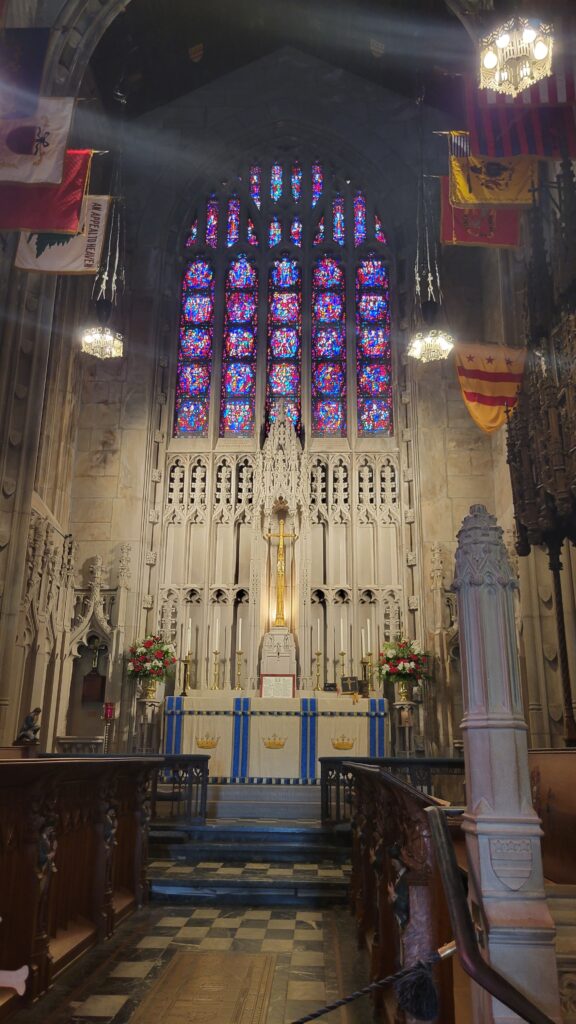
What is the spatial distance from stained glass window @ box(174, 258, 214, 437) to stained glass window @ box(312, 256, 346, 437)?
2154mm

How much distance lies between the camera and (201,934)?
17.1 ft

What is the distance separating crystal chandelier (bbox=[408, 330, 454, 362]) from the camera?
37.8 feet

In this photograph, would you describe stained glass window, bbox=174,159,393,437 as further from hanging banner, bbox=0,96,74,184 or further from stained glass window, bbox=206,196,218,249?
hanging banner, bbox=0,96,74,184

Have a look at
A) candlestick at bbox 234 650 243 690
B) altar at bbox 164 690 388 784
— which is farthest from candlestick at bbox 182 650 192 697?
altar at bbox 164 690 388 784

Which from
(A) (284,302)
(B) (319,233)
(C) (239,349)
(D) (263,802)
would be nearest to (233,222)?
(B) (319,233)

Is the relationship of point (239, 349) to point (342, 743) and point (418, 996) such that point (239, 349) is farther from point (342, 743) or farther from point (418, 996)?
point (418, 996)

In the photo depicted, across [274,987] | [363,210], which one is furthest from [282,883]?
[363,210]

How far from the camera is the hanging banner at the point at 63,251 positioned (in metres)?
9.81

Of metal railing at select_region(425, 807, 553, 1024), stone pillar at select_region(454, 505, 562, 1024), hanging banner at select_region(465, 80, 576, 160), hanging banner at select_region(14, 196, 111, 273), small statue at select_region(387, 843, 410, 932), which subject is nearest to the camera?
metal railing at select_region(425, 807, 553, 1024)

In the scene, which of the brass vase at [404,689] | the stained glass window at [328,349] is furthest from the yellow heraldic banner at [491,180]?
the brass vase at [404,689]

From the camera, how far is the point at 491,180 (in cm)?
971

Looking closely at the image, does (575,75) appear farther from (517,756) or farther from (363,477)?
(517,756)

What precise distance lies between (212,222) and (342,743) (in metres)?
11.3

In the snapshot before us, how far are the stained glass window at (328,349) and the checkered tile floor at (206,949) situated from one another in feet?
33.1
